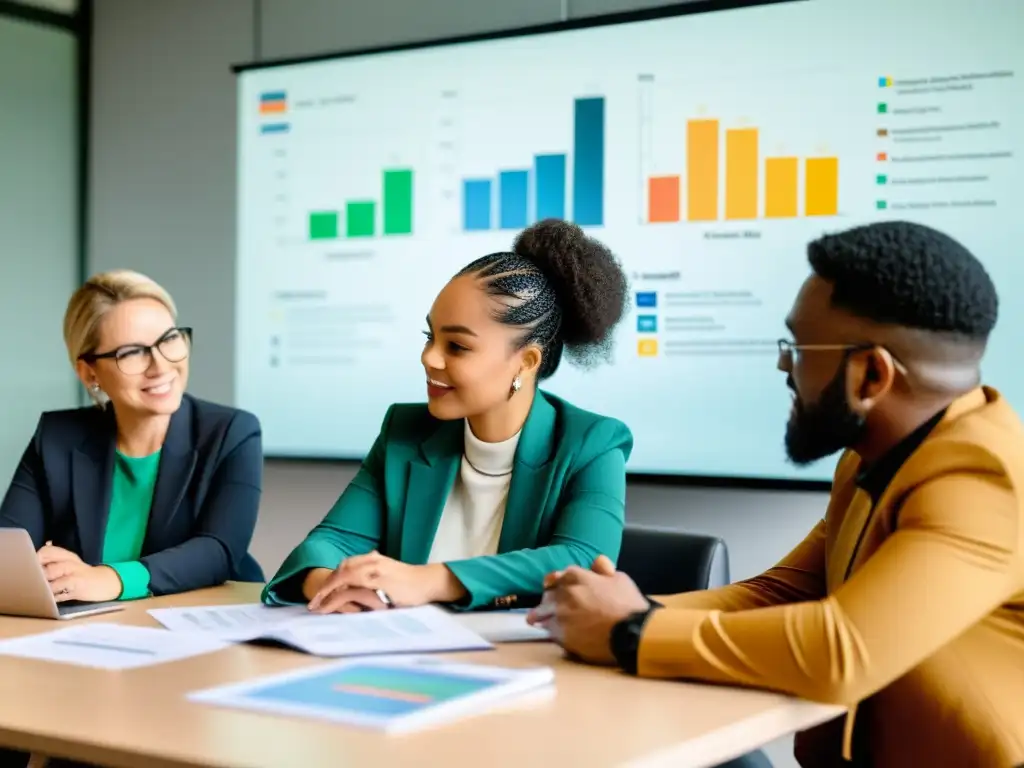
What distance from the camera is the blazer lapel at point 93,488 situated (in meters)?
2.47

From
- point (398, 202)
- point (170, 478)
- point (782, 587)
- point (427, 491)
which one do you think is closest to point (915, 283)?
point (782, 587)

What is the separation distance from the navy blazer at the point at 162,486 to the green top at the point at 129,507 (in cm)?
4

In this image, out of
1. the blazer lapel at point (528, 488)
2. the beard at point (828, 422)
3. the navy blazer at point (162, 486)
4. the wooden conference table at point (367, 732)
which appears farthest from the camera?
the navy blazer at point (162, 486)

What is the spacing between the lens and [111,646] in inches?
65.2

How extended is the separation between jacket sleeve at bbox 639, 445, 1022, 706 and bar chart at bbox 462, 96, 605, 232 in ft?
6.78

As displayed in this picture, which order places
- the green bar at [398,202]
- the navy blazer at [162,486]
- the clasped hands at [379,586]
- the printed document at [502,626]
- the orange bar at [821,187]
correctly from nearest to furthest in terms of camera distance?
the printed document at [502,626]
the clasped hands at [379,586]
the navy blazer at [162,486]
the orange bar at [821,187]
the green bar at [398,202]

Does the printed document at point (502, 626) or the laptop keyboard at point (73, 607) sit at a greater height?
the printed document at point (502, 626)

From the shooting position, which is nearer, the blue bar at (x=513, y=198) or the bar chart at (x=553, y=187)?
the bar chart at (x=553, y=187)

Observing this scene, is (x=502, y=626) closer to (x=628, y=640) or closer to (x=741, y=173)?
(x=628, y=640)

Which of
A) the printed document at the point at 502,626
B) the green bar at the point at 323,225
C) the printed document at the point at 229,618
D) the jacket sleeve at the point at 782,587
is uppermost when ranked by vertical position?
the green bar at the point at 323,225

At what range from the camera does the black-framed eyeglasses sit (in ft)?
8.37

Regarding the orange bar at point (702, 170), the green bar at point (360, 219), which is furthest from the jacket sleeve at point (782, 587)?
the green bar at point (360, 219)

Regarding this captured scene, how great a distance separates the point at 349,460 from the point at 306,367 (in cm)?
34

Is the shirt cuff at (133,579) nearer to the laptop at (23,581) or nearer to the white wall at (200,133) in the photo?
the laptop at (23,581)
